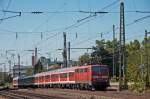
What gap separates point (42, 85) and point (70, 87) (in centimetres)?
2005

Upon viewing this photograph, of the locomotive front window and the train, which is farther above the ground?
the locomotive front window

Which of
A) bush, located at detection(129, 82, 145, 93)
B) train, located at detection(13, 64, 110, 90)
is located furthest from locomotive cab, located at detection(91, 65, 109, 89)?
bush, located at detection(129, 82, 145, 93)

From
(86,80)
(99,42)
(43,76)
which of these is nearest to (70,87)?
(86,80)

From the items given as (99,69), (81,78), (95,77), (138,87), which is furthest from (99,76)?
Result: (138,87)

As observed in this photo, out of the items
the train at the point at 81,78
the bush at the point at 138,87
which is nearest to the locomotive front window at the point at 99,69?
the train at the point at 81,78

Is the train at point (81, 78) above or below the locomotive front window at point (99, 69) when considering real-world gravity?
below

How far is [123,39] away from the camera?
42.2 m

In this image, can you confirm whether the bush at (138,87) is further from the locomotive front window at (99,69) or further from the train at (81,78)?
the locomotive front window at (99,69)

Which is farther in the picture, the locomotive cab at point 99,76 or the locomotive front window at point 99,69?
the locomotive front window at point 99,69

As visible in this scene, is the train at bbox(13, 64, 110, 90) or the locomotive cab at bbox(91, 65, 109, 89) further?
the train at bbox(13, 64, 110, 90)

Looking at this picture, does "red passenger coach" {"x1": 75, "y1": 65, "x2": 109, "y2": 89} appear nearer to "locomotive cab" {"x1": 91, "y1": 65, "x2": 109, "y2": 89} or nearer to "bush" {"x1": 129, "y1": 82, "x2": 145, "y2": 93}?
"locomotive cab" {"x1": 91, "y1": 65, "x2": 109, "y2": 89}

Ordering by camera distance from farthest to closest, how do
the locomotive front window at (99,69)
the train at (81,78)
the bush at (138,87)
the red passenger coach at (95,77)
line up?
the locomotive front window at (99,69), the train at (81,78), the red passenger coach at (95,77), the bush at (138,87)

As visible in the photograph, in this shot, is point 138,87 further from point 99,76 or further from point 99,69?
point 99,69

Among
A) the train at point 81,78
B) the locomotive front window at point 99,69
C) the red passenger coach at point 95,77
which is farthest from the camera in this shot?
the locomotive front window at point 99,69
